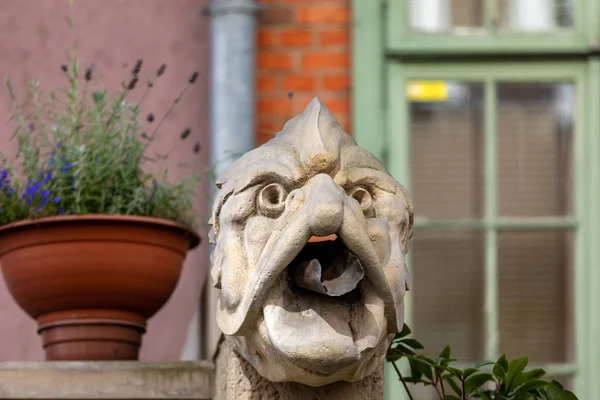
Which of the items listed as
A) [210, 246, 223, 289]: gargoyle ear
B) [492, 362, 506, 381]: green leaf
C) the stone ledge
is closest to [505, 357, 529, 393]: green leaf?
[492, 362, 506, 381]: green leaf

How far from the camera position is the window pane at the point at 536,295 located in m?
5.59

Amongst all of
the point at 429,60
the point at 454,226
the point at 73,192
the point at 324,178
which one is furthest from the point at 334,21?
the point at 324,178

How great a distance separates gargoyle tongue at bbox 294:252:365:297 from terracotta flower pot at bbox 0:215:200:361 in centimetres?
125

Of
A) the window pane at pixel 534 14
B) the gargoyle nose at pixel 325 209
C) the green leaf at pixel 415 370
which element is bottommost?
the green leaf at pixel 415 370

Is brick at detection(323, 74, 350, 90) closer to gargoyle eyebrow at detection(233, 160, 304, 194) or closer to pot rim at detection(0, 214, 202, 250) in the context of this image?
pot rim at detection(0, 214, 202, 250)

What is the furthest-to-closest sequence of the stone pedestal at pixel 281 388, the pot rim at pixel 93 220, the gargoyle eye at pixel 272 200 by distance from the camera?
the pot rim at pixel 93 220 → the stone pedestal at pixel 281 388 → the gargoyle eye at pixel 272 200

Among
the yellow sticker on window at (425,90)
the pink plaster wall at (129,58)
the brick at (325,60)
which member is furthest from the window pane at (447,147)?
the pink plaster wall at (129,58)

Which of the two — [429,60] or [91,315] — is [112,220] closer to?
[91,315]

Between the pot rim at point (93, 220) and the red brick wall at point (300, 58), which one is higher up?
the red brick wall at point (300, 58)

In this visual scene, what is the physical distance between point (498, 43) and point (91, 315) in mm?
1846

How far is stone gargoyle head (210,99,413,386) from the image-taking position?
10.3 feet

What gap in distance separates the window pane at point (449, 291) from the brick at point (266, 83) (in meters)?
0.62

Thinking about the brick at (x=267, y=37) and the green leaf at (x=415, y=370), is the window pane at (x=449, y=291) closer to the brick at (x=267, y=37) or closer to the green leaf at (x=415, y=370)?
the brick at (x=267, y=37)

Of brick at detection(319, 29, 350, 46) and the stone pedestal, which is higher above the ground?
brick at detection(319, 29, 350, 46)
